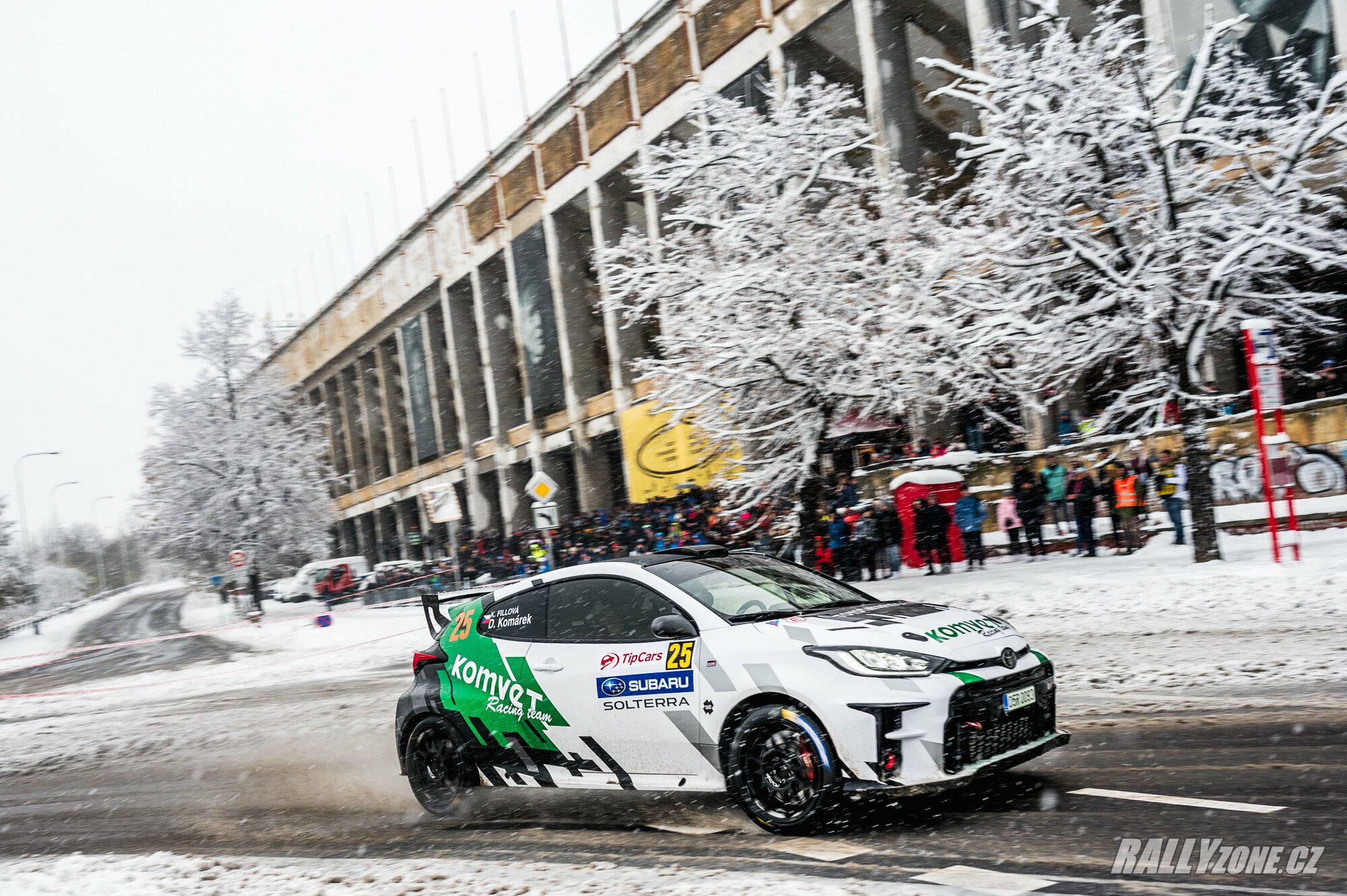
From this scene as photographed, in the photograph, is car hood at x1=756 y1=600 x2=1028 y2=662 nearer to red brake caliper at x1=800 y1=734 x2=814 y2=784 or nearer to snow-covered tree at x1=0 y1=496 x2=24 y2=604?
red brake caliper at x1=800 y1=734 x2=814 y2=784

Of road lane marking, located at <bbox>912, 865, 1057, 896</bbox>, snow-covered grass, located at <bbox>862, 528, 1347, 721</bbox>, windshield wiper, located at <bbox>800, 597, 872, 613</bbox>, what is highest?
windshield wiper, located at <bbox>800, 597, 872, 613</bbox>

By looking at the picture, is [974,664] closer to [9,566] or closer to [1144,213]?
[1144,213]

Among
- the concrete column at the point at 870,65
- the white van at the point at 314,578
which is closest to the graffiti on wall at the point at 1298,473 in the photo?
the concrete column at the point at 870,65

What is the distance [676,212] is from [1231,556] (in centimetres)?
1169

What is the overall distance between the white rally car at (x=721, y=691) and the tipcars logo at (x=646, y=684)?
0.4 inches

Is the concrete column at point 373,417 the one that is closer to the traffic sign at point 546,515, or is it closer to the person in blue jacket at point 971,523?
the traffic sign at point 546,515

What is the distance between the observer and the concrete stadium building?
3164cm

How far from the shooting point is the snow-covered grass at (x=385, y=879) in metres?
5.25

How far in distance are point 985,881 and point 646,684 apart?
2.32 m

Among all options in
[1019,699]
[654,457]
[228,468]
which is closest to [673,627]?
[1019,699]

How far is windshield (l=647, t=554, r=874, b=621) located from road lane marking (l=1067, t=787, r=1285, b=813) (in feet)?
5.46

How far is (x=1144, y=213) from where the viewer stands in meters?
16.4

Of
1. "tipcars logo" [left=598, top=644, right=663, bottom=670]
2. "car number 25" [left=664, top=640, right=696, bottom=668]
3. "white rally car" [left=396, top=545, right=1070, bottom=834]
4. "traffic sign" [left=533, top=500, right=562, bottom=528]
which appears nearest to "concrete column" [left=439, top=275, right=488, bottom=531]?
"traffic sign" [left=533, top=500, right=562, bottom=528]

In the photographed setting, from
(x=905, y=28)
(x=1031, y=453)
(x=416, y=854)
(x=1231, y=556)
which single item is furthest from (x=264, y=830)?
(x=905, y=28)
